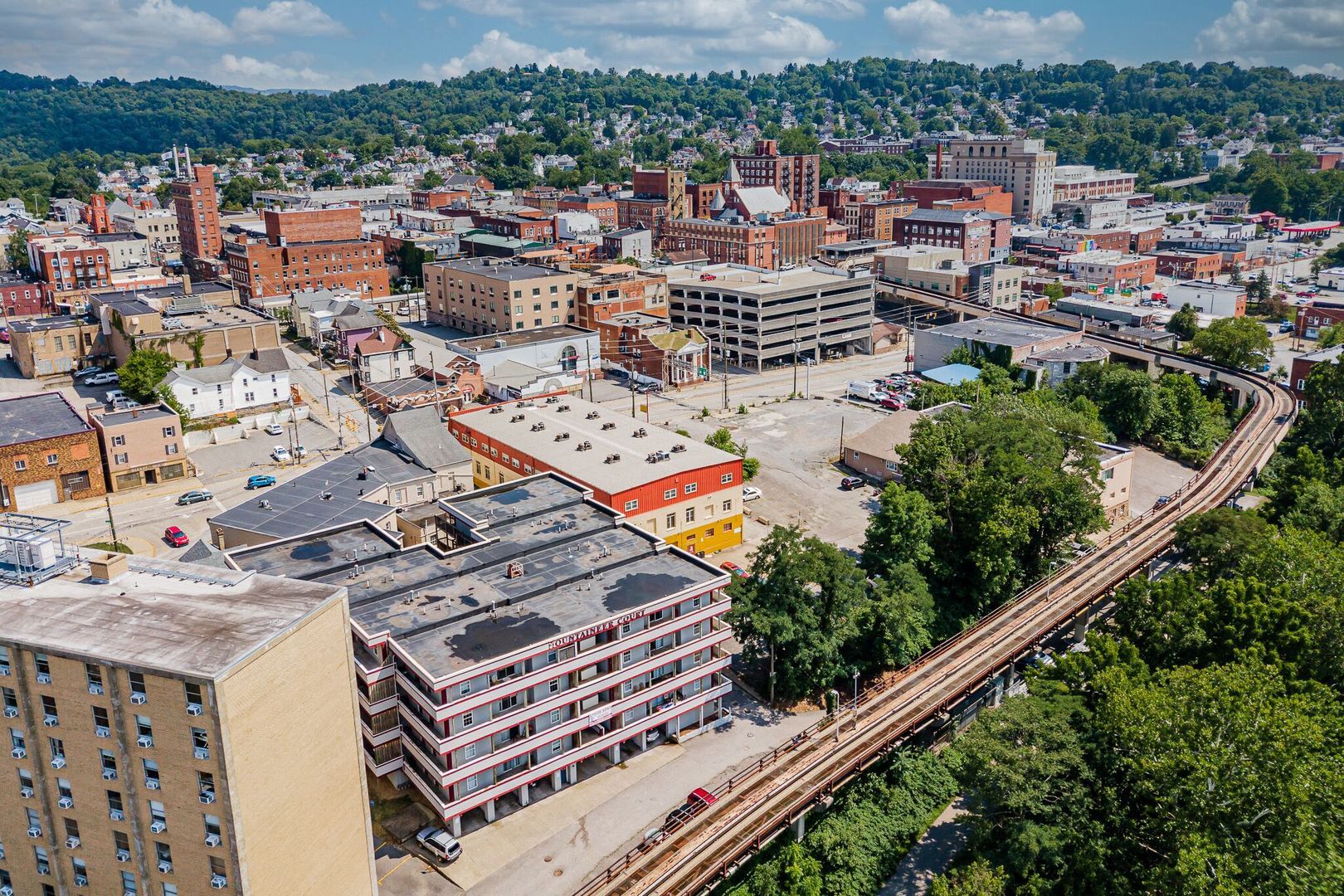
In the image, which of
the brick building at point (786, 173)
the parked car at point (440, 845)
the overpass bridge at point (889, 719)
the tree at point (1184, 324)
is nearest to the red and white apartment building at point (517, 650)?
the parked car at point (440, 845)

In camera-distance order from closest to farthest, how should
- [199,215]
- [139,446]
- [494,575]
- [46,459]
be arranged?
[494,575] → [46,459] → [139,446] → [199,215]

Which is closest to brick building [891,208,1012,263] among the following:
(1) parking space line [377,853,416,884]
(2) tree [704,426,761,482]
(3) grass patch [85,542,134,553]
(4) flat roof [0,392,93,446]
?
(2) tree [704,426,761,482]

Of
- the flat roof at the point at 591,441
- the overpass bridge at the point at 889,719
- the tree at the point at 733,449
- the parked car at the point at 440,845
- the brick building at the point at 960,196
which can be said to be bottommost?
the parked car at the point at 440,845

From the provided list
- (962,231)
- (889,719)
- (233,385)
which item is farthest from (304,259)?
(889,719)

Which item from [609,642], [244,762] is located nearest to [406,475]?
[609,642]

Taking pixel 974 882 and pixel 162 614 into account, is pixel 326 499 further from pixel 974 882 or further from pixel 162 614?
pixel 974 882

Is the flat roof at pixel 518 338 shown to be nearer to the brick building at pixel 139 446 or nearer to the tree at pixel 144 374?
the tree at pixel 144 374

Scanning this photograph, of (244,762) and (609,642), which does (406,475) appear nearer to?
(609,642)
